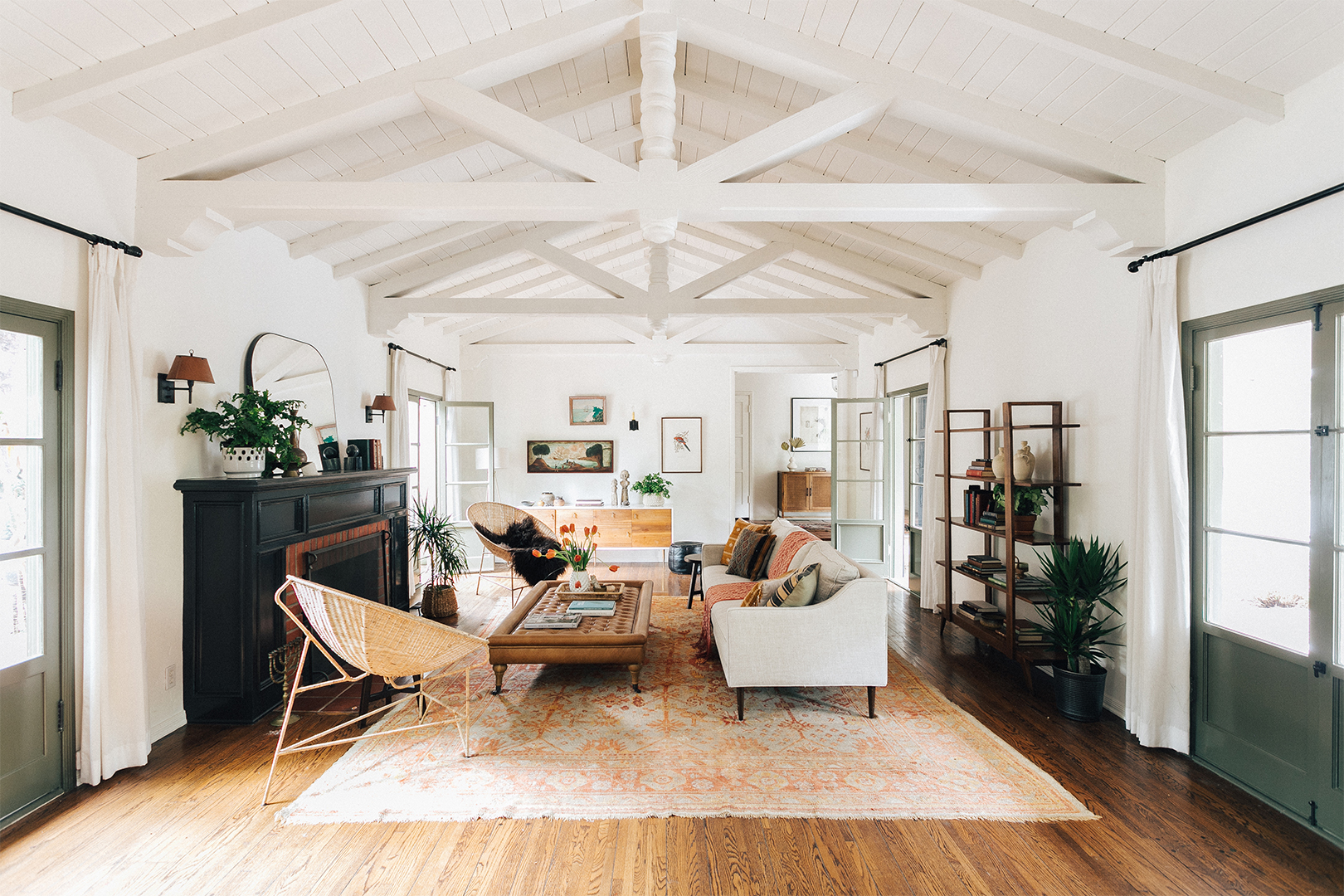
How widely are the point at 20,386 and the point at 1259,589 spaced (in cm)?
511

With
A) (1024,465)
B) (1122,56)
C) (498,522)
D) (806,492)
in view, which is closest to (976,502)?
(1024,465)

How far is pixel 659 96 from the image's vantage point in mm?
3061

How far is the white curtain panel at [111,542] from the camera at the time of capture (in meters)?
2.80

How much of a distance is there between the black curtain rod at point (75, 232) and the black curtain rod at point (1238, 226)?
467 centimetres

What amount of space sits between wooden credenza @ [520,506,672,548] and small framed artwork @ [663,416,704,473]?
796 mm

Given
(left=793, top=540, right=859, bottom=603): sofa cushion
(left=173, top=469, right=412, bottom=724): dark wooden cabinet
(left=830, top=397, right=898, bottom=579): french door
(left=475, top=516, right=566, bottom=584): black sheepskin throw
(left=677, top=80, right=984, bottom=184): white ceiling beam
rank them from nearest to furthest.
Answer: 1. (left=173, top=469, right=412, bottom=724): dark wooden cabinet
2. (left=793, top=540, right=859, bottom=603): sofa cushion
3. (left=677, top=80, right=984, bottom=184): white ceiling beam
4. (left=475, top=516, right=566, bottom=584): black sheepskin throw
5. (left=830, top=397, right=898, bottom=579): french door

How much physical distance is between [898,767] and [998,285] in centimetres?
351

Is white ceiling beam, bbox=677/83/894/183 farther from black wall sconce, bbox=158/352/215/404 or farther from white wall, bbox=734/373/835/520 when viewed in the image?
white wall, bbox=734/373/835/520

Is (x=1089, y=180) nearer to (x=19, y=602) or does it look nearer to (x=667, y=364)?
(x=19, y=602)

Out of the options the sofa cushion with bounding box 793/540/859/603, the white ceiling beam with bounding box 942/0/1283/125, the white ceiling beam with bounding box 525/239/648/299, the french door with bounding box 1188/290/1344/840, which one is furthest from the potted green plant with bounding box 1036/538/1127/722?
the white ceiling beam with bounding box 525/239/648/299

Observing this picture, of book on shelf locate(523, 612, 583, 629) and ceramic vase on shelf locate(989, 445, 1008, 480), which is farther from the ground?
ceramic vase on shelf locate(989, 445, 1008, 480)

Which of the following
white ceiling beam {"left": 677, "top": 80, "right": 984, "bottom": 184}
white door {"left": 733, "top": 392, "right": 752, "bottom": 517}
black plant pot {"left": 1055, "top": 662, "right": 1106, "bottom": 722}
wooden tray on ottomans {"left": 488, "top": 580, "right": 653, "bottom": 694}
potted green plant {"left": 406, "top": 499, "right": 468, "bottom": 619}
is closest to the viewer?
black plant pot {"left": 1055, "top": 662, "right": 1106, "bottom": 722}

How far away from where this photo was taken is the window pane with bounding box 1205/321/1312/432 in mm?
2605

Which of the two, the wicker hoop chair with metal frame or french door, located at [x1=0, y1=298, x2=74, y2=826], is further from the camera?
the wicker hoop chair with metal frame
